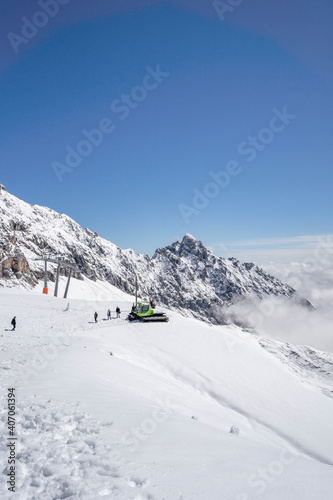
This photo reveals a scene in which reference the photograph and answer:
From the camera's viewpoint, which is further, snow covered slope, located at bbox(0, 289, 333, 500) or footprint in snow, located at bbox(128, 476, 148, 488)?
snow covered slope, located at bbox(0, 289, 333, 500)

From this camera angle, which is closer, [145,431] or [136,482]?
[136,482]

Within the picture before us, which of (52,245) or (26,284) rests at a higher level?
(52,245)

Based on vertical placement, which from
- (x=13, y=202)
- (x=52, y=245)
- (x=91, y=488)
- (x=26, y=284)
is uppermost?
(x=13, y=202)

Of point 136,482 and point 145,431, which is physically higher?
point 136,482

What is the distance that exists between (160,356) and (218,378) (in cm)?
500

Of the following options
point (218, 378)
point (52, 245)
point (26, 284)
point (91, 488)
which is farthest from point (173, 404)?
point (52, 245)

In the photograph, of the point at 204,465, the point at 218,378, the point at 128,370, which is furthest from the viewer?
the point at 218,378

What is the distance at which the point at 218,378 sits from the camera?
21016 mm

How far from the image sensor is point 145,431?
7.14 m

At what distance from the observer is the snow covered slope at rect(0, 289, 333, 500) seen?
4.99 meters

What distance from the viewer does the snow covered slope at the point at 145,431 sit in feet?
16.4

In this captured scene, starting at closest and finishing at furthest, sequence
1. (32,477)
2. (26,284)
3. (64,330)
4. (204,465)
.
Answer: (32,477) < (204,465) < (64,330) < (26,284)

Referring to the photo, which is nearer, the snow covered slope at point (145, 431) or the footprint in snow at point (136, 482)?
the footprint in snow at point (136, 482)

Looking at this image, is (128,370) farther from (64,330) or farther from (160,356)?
(64,330)
